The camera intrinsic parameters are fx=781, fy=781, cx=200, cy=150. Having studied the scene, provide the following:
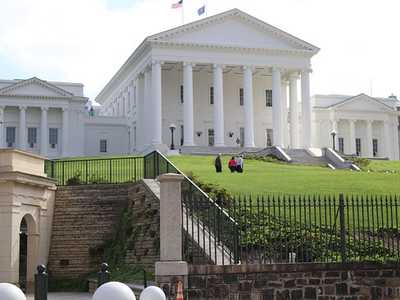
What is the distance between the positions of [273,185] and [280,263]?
1432 centimetres

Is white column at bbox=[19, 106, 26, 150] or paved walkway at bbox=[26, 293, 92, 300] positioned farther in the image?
white column at bbox=[19, 106, 26, 150]

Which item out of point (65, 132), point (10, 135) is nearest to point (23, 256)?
point (65, 132)

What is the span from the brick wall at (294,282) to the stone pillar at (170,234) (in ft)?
0.82

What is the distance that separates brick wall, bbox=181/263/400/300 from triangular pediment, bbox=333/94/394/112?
75147 mm

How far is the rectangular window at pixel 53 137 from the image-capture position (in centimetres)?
8650

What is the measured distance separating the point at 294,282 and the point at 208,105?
2657 inches

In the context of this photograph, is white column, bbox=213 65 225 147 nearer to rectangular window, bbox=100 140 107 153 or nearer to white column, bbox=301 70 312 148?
white column, bbox=301 70 312 148

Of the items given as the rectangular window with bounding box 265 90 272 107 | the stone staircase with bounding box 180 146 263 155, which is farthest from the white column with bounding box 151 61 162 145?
the rectangular window with bounding box 265 90 272 107

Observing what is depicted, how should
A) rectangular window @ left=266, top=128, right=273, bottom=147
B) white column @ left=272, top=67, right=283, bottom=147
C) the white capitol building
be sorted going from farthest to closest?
rectangular window @ left=266, top=128, right=273, bottom=147 < white column @ left=272, top=67, right=283, bottom=147 < the white capitol building

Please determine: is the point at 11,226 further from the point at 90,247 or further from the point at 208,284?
the point at 208,284

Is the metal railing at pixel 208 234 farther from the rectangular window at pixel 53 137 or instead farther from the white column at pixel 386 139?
the white column at pixel 386 139

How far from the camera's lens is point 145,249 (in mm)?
26719

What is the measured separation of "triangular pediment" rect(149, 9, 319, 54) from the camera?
79.1 metres

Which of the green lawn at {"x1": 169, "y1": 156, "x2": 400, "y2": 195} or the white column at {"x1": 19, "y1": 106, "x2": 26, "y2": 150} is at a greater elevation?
the white column at {"x1": 19, "y1": 106, "x2": 26, "y2": 150}
